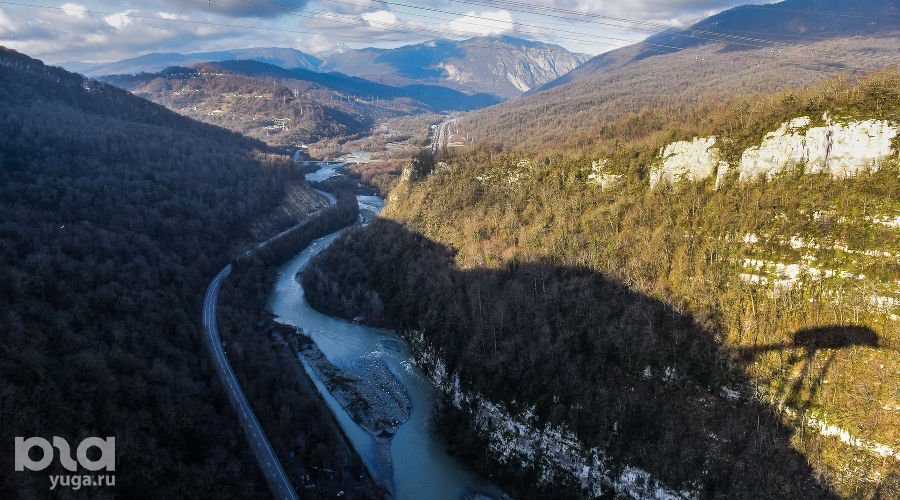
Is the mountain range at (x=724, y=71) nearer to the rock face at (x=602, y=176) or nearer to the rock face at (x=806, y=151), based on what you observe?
the rock face at (x=602, y=176)

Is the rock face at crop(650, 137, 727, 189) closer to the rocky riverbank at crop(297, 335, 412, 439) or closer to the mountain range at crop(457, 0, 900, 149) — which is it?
the mountain range at crop(457, 0, 900, 149)

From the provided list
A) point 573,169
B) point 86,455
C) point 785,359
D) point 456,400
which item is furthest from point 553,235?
point 86,455

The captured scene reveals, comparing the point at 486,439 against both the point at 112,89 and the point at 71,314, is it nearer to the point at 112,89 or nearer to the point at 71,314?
the point at 71,314

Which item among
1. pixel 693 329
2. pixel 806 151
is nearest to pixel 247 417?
pixel 693 329

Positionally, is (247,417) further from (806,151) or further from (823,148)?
(823,148)

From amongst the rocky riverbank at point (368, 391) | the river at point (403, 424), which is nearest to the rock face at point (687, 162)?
the river at point (403, 424)
